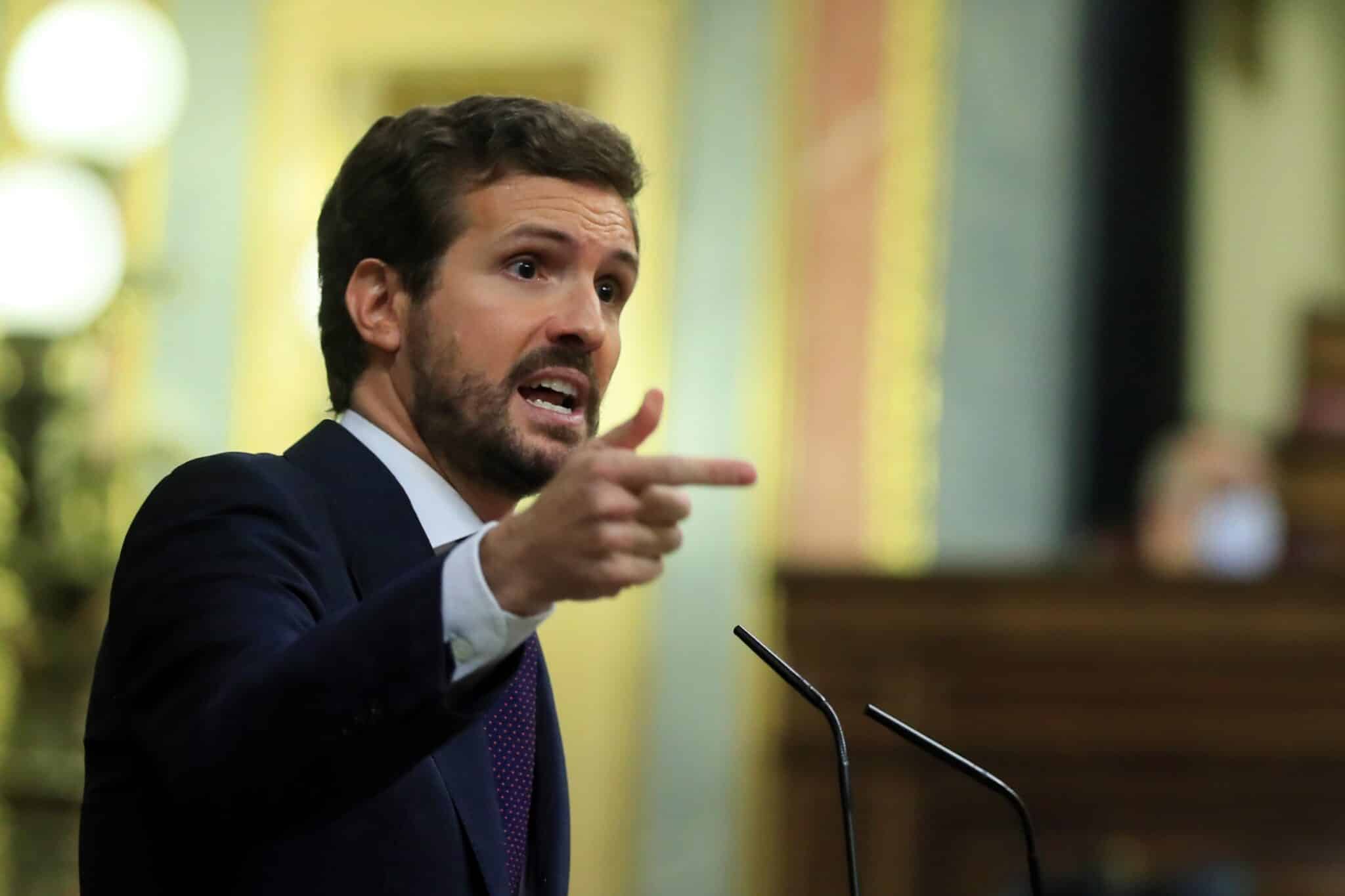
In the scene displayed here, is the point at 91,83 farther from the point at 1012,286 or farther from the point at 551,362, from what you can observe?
the point at 551,362

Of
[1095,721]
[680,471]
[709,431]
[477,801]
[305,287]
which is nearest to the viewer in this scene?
[680,471]

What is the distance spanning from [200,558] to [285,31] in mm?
5912

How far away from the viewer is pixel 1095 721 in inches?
216

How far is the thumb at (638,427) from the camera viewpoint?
116 centimetres

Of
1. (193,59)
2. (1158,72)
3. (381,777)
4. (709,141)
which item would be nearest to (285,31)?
(193,59)

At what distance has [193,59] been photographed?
6.84 meters

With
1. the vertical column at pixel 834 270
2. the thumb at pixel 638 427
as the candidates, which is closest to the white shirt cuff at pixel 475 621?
the thumb at pixel 638 427

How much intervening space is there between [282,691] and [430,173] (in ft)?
1.76

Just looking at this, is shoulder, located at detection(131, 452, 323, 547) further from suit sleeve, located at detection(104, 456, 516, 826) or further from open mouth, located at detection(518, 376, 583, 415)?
open mouth, located at detection(518, 376, 583, 415)

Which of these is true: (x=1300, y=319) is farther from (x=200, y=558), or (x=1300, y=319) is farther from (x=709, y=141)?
(x=200, y=558)

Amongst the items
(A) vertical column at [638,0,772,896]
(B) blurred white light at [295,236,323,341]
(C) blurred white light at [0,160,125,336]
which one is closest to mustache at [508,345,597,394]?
(C) blurred white light at [0,160,125,336]

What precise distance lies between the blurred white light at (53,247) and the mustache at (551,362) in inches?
141

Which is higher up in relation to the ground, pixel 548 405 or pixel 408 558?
pixel 548 405

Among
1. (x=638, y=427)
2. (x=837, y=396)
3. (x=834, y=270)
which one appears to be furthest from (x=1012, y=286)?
(x=638, y=427)
